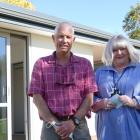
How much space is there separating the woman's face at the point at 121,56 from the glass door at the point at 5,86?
15.1ft

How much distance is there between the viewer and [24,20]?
8172mm

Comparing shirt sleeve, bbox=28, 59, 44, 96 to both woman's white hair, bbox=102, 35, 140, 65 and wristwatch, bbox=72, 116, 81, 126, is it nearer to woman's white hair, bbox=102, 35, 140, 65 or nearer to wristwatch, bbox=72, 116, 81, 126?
wristwatch, bbox=72, 116, 81, 126

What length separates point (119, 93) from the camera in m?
3.71

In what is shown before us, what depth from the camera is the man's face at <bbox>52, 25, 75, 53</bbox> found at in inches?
143

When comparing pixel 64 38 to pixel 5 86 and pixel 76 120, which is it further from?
pixel 5 86

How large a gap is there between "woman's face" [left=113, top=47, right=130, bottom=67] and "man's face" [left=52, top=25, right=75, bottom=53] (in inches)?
18.0

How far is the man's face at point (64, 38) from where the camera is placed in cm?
362

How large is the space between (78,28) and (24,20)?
78.7 inches

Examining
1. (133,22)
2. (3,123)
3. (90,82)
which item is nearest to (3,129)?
→ (3,123)

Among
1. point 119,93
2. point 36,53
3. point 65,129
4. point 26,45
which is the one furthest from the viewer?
point 36,53

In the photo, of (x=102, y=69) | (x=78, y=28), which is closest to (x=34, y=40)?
(x=78, y=28)

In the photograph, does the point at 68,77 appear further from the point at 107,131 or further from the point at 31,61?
the point at 31,61

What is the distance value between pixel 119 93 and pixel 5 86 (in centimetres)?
480

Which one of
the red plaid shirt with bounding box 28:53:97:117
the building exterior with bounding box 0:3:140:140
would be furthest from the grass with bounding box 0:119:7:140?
the red plaid shirt with bounding box 28:53:97:117
